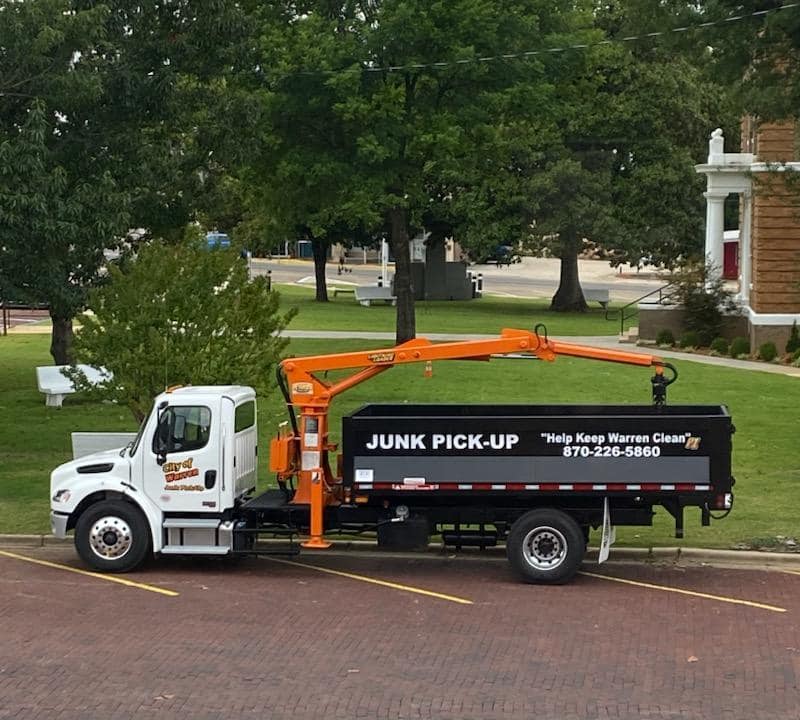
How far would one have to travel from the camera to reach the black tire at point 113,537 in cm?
1403

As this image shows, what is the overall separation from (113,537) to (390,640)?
Result: 3.91 metres

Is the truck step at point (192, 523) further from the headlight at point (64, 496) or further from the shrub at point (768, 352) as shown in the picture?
the shrub at point (768, 352)

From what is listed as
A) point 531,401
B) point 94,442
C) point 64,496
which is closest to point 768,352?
point 531,401

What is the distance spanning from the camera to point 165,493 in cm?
1408

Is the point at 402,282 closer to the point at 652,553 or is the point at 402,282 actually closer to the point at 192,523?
the point at 652,553

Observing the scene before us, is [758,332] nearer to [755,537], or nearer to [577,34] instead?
[577,34]

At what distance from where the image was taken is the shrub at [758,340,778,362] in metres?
35.5

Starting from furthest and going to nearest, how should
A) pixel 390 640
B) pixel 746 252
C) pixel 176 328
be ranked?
pixel 746 252, pixel 176 328, pixel 390 640

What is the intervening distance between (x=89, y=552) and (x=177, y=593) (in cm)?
138

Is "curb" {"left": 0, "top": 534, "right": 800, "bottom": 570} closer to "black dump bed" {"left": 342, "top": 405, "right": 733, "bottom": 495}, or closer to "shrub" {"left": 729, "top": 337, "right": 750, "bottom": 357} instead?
"black dump bed" {"left": 342, "top": 405, "right": 733, "bottom": 495}

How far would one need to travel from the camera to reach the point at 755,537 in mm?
15508

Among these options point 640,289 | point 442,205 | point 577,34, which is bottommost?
point 640,289

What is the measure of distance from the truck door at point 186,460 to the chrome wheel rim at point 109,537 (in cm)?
45

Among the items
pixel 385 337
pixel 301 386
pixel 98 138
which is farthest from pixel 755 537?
pixel 385 337
